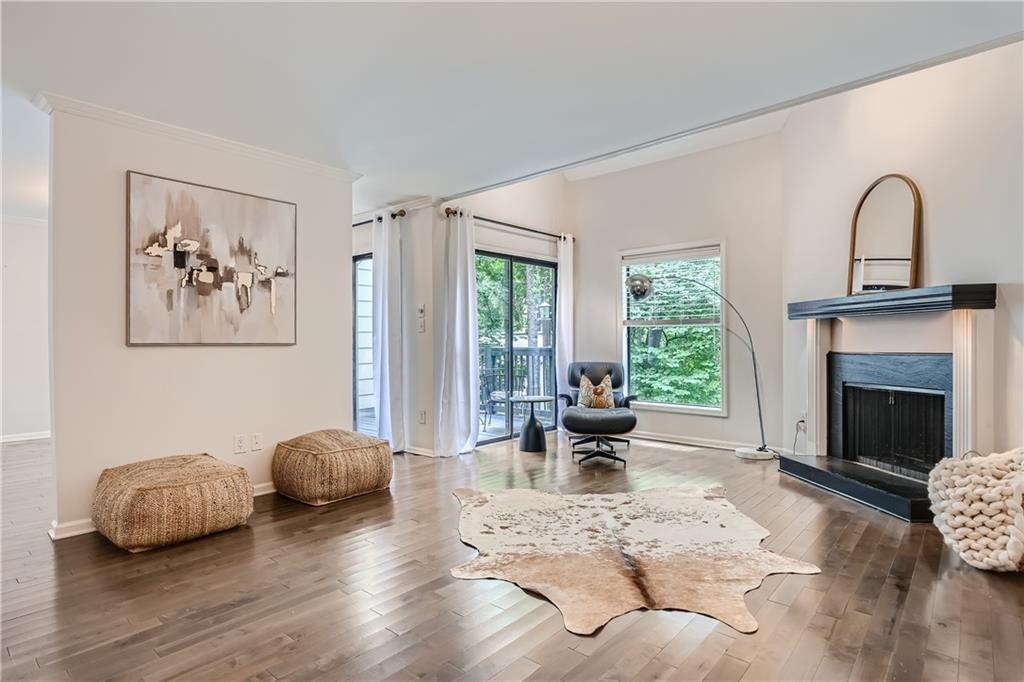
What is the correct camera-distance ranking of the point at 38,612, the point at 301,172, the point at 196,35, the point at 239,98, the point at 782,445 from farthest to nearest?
the point at 782,445 → the point at 301,172 → the point at 239,98 → the point at 196,35 → the point at 38,612

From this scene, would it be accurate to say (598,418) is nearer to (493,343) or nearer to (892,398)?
(493,343)

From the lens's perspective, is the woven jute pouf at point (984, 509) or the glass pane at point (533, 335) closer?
the woven jute pouf at point (984, 509)

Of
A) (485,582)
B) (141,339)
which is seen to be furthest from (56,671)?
(141,339)

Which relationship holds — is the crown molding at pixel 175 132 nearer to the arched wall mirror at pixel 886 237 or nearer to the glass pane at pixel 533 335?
the glass pane at pixel 533 335

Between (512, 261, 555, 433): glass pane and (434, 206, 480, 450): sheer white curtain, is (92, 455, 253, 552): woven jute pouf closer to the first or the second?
(434, 206, 480, 450): sheer white curtain

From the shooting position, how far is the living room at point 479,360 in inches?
82.7

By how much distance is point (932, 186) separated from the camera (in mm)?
3658

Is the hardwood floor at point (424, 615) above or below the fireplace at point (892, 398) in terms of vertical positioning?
below

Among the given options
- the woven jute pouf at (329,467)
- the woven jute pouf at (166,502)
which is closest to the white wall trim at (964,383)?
the woven jute pouf at (329,467)

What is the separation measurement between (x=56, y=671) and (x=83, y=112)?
2787 mm

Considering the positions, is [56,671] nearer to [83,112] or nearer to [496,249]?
[83,112]

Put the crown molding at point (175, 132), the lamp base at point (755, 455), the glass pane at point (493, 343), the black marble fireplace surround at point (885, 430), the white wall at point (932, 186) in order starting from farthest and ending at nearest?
the glass pane at point (493, 343)
the lamp base at point (755, 455)
the black marble fireplace surround at point (885, 430)
the white wall at point (932, 186)
the crown molding at point (175, 132)

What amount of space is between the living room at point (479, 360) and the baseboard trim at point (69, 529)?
0.04ft

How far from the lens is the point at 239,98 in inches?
118
